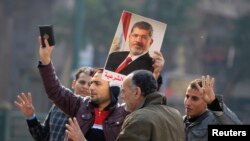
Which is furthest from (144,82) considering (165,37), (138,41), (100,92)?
(165,37)

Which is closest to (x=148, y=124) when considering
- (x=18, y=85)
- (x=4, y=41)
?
(x=4, y=41)

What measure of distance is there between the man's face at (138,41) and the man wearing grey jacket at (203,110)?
47cm

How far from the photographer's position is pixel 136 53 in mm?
7043

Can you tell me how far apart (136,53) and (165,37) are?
3468 centimetres

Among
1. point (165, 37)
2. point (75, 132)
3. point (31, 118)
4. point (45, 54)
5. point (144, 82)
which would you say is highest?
point (45, 54)

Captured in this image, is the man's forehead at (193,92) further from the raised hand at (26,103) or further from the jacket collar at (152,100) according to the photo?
the raised hand at (26,103)

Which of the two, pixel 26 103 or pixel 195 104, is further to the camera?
pixel 26 103

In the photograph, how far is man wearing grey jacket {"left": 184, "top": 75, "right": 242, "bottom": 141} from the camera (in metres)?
6.60

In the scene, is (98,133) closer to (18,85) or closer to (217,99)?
(217,99)

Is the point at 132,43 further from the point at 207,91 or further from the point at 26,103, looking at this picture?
the point at 26,103

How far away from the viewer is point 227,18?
47.6 metres

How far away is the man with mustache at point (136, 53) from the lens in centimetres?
702

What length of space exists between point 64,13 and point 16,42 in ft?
10.8

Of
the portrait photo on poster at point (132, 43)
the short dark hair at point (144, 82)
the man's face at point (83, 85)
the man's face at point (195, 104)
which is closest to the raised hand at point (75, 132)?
the short dark hair at point (144, 82)
